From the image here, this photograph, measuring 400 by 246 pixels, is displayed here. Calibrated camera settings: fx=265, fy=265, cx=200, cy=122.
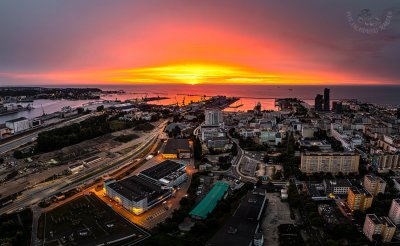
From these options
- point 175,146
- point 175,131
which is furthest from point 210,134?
point 175,146

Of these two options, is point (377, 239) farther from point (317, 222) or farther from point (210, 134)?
point (210, 134)

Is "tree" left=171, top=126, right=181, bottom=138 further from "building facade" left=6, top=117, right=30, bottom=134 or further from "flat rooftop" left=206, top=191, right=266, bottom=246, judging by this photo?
"building facade" left=6, top=117, right=30, bottom=134

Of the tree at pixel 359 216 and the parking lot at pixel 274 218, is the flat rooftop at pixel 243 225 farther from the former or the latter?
the tree at pixel 359 216

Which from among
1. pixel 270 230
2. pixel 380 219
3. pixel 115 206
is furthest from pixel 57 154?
pixel 380 219

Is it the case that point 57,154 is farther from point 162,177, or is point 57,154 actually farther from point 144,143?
point 162,177

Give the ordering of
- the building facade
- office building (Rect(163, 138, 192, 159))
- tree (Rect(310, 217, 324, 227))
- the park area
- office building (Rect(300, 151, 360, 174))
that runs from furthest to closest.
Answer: the building facade
office building (Rect(163, 138, 192, 159))
office building (Rect(300, 151, 360, 174))
tree (Rect(310, 217, 324, 227))
the park area

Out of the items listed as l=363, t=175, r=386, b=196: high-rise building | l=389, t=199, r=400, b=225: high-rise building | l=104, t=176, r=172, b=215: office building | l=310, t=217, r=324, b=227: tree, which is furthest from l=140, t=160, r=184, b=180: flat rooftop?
l=389, t=199, r=400, b=225: high-rise building
